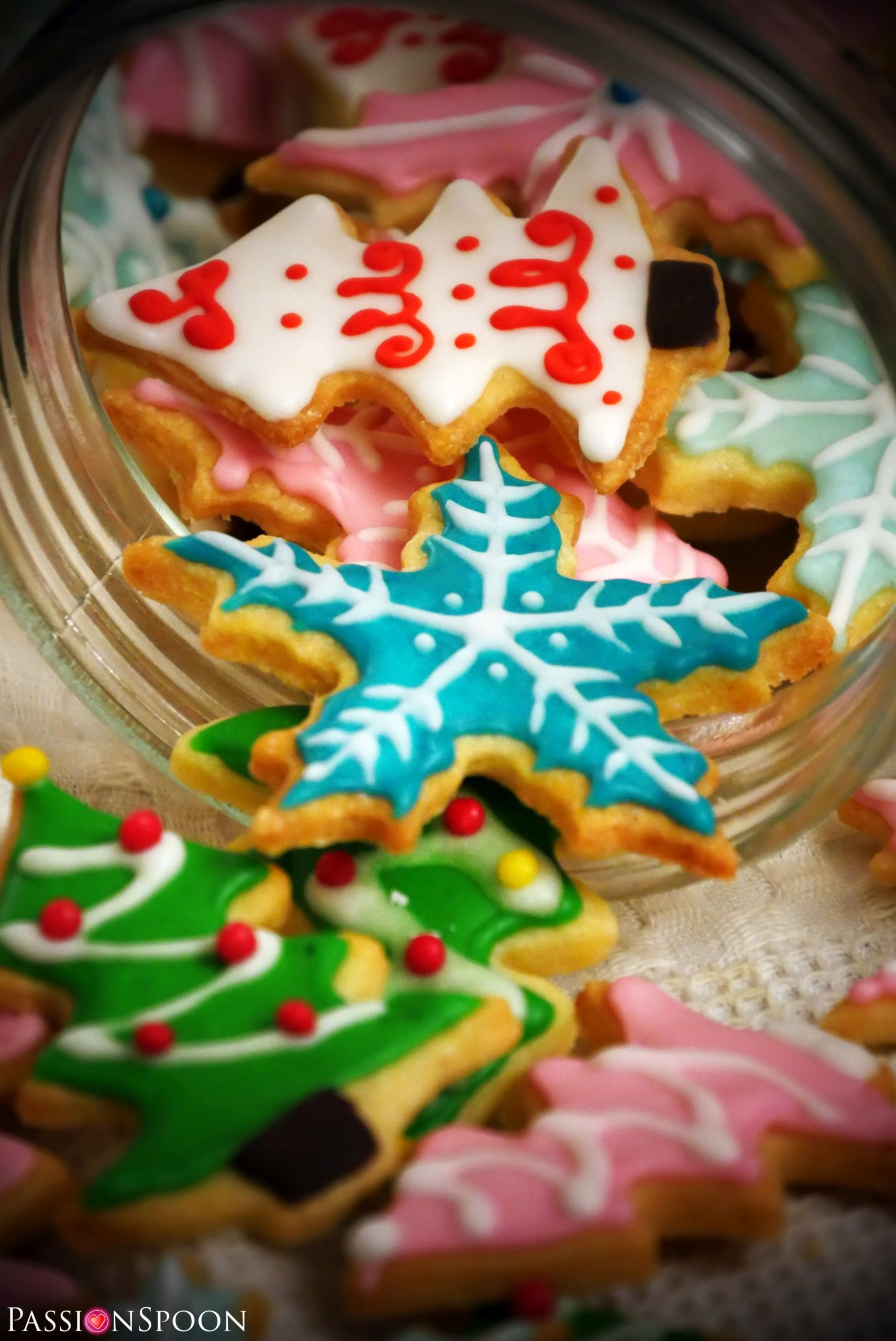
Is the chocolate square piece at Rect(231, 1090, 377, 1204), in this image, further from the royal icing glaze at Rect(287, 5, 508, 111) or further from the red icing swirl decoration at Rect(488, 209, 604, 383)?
the royal icing glaze at Rect(287, 5, 508, 111)

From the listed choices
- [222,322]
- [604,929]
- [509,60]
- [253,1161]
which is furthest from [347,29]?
[253,1161]

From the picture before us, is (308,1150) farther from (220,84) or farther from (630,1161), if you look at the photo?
(220,84)

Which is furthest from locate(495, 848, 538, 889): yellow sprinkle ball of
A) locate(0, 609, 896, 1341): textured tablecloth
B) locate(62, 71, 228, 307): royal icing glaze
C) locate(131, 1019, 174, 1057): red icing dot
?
locate(62, 71, 228, 307): royal icing glaze

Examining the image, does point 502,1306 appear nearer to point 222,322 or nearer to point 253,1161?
point 253,1161

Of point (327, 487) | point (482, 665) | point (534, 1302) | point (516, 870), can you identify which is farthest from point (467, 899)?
point (327, 487)

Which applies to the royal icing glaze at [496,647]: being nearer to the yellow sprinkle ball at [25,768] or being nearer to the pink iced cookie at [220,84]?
the yellow sprinkle ball at [25,768]
